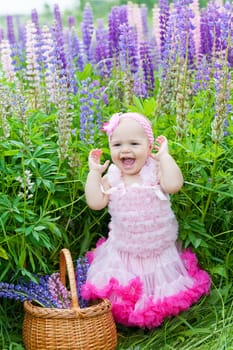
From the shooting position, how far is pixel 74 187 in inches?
132

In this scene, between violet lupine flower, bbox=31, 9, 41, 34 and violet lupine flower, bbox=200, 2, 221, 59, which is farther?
violet lupine flower, bbox=31, 9, 41, 34

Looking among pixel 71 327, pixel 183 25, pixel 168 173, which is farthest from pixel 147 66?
A: pixel 71 327

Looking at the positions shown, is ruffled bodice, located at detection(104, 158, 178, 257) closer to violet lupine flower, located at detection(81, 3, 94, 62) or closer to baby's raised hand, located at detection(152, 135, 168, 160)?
baby's raised hand, located at detection(152, 135, 168, 160)

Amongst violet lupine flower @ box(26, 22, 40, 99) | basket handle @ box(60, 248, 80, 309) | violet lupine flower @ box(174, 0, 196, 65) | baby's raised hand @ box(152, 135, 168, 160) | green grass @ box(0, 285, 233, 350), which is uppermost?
violet lupine flower @ box(174, 0, 196, 65)

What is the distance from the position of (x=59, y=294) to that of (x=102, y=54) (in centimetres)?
182

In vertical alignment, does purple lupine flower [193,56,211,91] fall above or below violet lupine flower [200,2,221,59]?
below

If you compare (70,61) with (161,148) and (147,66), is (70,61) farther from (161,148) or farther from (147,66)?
(161,148)

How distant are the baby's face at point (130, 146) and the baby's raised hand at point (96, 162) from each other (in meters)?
0.06

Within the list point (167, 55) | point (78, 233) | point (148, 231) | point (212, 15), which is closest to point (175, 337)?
point (148, 231)

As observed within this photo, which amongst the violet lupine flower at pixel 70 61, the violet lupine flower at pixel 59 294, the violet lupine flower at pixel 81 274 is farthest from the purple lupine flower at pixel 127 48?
the violet lupine flower at pixel 59 294

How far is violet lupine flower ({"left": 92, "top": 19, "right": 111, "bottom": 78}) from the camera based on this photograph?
4.38 m

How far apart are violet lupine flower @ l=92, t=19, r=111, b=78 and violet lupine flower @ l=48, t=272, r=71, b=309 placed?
1551 millimetres

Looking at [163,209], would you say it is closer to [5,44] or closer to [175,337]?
[175,337]

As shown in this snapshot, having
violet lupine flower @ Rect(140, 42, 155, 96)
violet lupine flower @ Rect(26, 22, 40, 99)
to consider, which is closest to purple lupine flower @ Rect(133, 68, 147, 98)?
violet lupine flower @ Rect(140, 42, 155, 96)
